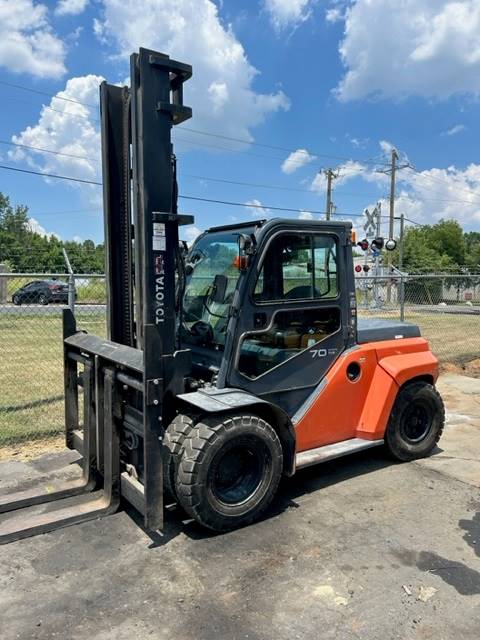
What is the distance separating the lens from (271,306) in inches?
152

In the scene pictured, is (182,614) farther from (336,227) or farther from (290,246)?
(336,227)

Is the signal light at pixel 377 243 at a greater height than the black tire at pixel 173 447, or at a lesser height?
greater

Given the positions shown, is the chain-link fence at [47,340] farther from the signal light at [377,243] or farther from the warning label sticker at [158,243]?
the signal light at [377,243]

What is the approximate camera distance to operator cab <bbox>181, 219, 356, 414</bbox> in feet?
12.3

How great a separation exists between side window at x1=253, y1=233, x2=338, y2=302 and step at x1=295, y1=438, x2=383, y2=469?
4.17ft

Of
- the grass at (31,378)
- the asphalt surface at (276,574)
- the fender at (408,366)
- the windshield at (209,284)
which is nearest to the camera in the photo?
the asphalt surface at (276,574)

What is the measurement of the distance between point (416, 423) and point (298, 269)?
2.17 meters

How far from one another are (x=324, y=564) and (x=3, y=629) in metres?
1.85

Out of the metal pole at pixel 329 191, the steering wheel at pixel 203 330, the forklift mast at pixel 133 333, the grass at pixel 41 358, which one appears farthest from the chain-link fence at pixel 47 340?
the metal pole at pixel 329 191

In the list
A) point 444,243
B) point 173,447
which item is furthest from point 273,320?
point 444,243

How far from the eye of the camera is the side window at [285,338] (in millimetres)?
3828

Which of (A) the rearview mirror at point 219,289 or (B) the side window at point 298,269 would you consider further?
(A) the rearview mirror at point 219,289

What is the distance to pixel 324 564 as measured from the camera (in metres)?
3.17

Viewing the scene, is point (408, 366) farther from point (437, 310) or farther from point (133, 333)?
point (437, 310)
